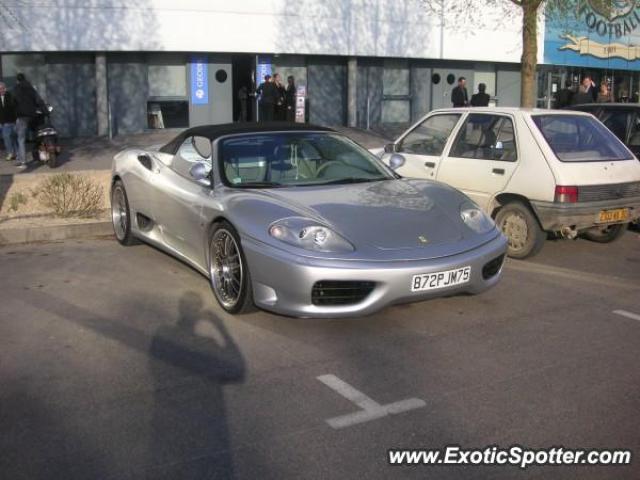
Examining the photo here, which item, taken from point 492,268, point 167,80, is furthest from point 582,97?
point 492,268

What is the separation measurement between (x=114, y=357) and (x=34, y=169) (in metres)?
10.6

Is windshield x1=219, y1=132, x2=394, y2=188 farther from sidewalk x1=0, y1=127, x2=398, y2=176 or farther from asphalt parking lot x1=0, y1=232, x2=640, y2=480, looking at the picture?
sidewalk x1=0, y1=127, x2=398, y2=176

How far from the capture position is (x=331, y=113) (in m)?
23.4

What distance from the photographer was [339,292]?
4914mm

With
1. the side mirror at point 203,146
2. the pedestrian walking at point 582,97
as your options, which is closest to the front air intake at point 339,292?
the side mirror at point 203,146

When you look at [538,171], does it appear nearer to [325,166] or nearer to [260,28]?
[325,166]

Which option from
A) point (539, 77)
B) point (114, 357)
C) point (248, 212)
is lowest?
point (114, 357)

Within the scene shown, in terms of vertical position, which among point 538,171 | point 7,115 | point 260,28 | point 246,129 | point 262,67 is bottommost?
point 538,171

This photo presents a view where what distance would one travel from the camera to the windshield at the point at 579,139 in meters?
7.56

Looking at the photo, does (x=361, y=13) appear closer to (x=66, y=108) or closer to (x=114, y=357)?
(x=66, y=108)

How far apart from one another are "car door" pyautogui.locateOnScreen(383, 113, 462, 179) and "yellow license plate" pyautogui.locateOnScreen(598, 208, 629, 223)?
73.8 inches

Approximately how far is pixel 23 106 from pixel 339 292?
36.3ft

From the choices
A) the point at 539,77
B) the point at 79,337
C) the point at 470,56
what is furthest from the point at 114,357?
the point at 539,77

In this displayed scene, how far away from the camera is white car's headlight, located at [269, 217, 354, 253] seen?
16.3 ft
